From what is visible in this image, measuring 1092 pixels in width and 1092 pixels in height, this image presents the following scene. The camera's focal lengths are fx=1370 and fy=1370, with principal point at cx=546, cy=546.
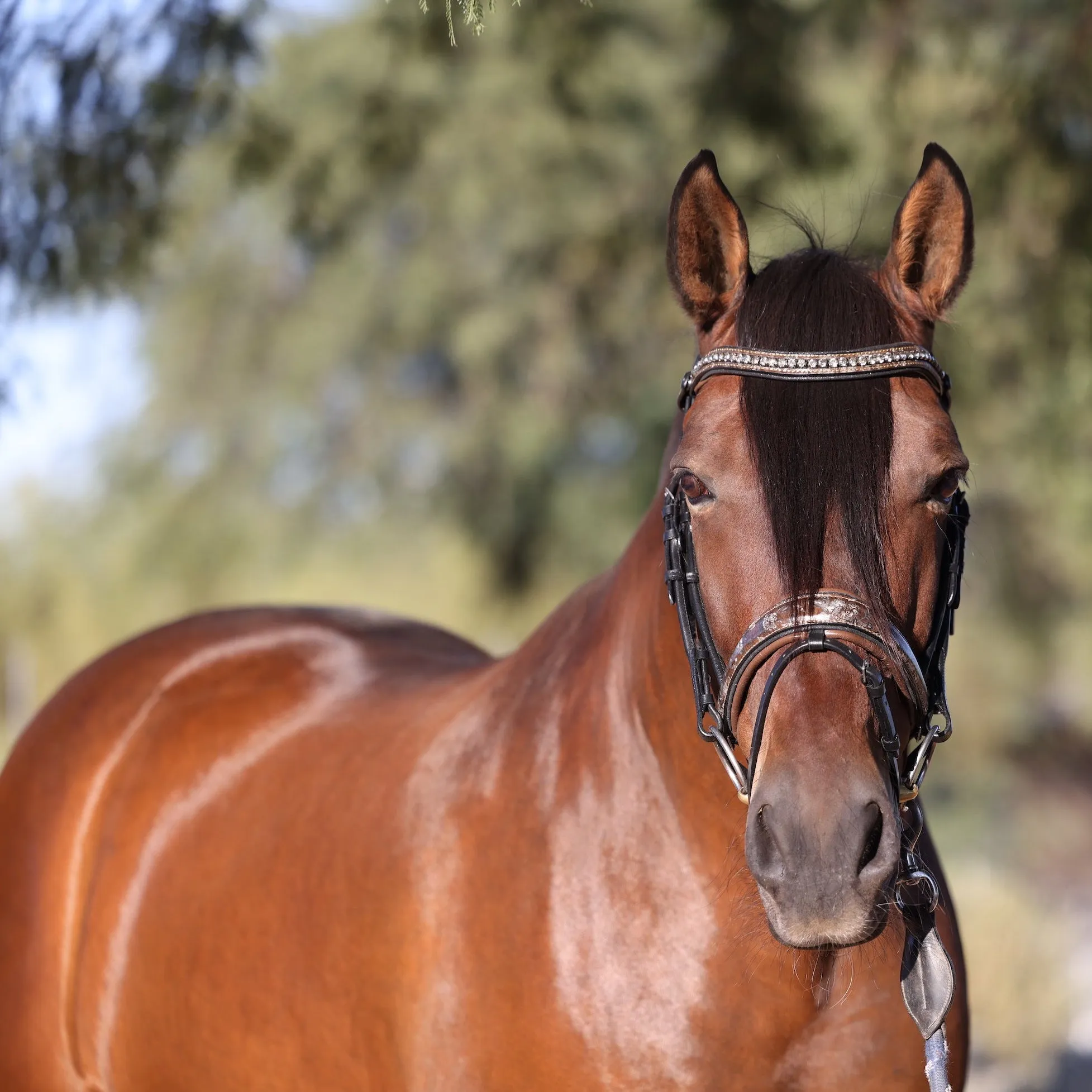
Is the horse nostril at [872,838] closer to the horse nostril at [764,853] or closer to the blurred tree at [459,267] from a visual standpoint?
the horse nostril at [764,853]

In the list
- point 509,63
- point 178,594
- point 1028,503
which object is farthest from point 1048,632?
point 178,594

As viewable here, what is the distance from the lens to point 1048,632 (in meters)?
18.1

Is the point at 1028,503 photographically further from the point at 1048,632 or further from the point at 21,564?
the point at 21,564

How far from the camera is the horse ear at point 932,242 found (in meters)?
2.10

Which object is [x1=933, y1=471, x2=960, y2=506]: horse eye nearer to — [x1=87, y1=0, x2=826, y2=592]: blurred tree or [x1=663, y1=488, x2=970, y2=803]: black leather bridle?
[x1=663, y1=488, x2=970, y2=803]: black leather bridle

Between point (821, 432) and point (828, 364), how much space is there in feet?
0.38

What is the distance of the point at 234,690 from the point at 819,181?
419 cm

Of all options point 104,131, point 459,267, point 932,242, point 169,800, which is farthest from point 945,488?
point 459,267

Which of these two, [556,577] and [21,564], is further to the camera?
[21,564]

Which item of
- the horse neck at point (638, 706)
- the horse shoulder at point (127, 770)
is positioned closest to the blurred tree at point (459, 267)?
the horse shoulder at point (127, 770)

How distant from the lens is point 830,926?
5.41 feet

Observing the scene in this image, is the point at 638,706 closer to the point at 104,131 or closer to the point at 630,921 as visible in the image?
the point at 630,921

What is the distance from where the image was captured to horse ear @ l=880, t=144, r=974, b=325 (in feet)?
6.89

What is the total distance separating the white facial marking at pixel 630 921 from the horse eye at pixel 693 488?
395 millimetres
